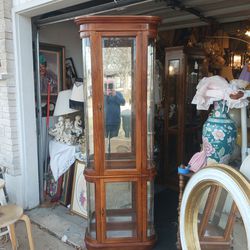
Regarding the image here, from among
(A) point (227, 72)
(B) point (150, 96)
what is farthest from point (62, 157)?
(A) point (227, 72)

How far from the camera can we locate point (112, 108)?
2145 millimetres

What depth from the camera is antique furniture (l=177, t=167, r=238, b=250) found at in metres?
1.60

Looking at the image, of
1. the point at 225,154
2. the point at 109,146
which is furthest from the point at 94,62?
the point at 225,154

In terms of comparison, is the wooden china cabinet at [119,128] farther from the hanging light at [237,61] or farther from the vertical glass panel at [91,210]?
the hanging light at [237,61]

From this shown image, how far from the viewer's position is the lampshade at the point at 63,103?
306 cm

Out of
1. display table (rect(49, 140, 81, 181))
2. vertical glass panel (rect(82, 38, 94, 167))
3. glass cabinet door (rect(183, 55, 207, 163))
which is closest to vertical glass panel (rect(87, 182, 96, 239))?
vertical glass panel (rect(82, 38, 94, 167))

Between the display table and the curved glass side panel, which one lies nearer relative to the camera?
the display table

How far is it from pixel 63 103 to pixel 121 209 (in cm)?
137

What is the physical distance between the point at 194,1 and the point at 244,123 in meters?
1.26

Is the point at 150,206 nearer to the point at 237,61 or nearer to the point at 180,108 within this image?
the point at 180,108

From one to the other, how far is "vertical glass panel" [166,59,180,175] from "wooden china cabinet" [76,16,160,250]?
1307mm

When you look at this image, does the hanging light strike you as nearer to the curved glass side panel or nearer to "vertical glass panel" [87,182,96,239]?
the curved glass side panel

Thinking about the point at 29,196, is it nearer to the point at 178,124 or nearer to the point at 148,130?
the point at 148,130

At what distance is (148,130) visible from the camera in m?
2.10
